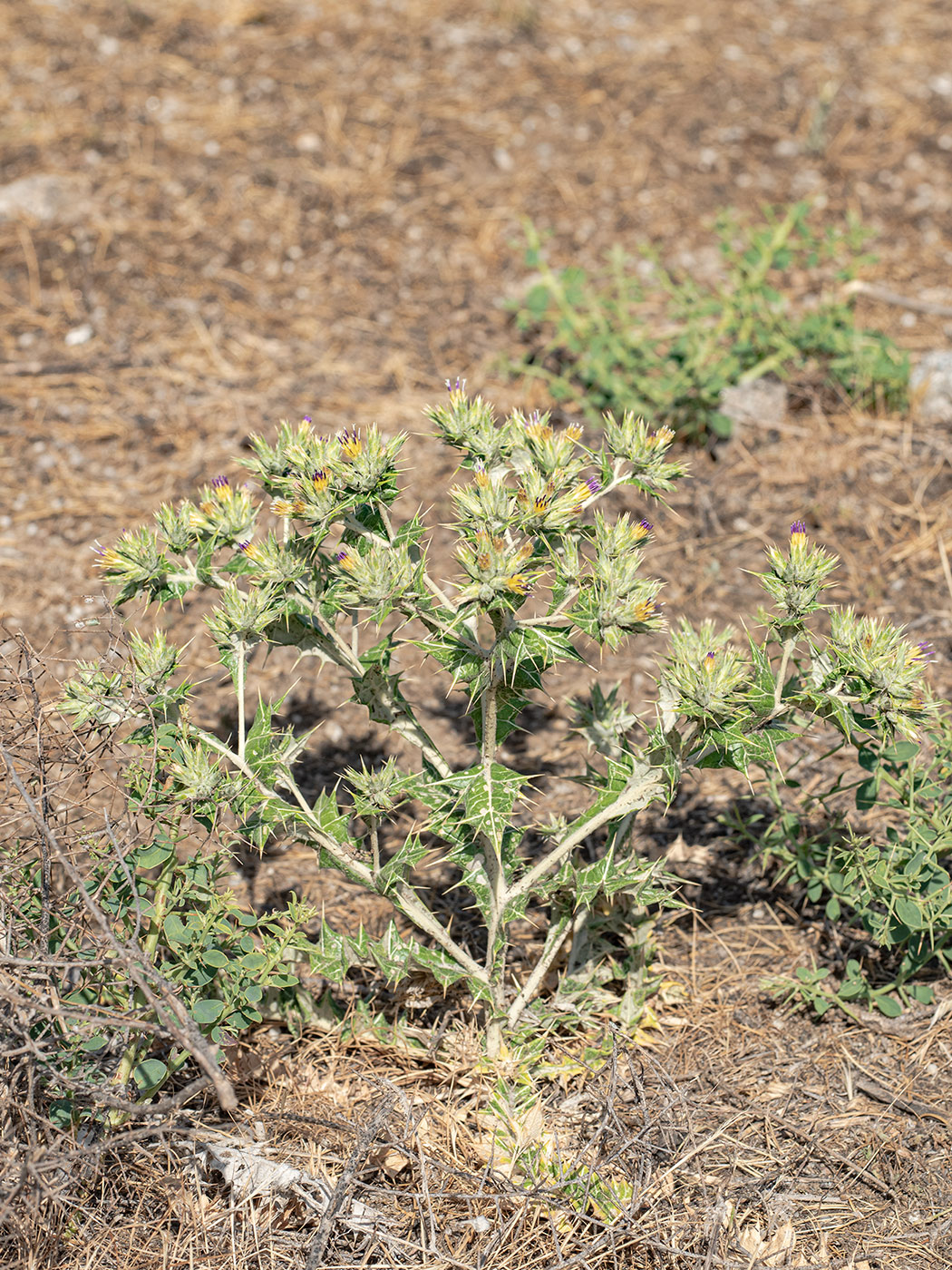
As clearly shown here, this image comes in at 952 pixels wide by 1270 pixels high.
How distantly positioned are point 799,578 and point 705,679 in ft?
0.95

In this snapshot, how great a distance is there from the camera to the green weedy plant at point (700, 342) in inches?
177

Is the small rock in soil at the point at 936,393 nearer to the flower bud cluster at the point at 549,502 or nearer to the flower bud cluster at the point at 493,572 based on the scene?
the flower bud cluster at the point at 549,502

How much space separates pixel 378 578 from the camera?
202 cm

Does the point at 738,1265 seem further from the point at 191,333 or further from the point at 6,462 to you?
the point at 191,333

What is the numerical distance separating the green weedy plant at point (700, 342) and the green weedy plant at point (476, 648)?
2230 millimetres

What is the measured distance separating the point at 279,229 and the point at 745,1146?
473cm

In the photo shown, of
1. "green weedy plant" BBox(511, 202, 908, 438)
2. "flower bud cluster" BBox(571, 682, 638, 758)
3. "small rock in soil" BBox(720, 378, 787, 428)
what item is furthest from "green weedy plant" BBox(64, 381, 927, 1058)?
"small rock in soil" BBox(720, 378, 787, 428)

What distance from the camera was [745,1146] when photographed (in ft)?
7.99

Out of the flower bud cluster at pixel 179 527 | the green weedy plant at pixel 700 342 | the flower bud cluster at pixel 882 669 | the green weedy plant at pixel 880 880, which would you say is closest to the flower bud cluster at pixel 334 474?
the flower bud cluster at pixel 179 527

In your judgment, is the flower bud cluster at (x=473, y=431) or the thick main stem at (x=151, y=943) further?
the thick main stem at (x=151, y=943)

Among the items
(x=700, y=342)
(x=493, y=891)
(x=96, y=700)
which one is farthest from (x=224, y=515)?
(x=700, y=342)

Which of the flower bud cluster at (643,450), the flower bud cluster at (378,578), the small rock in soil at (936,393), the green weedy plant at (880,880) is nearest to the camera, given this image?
the flower bud cluster at (378,578)

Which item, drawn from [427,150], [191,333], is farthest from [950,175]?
[191,333]

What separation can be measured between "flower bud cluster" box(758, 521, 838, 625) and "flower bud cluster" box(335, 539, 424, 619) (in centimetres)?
67
